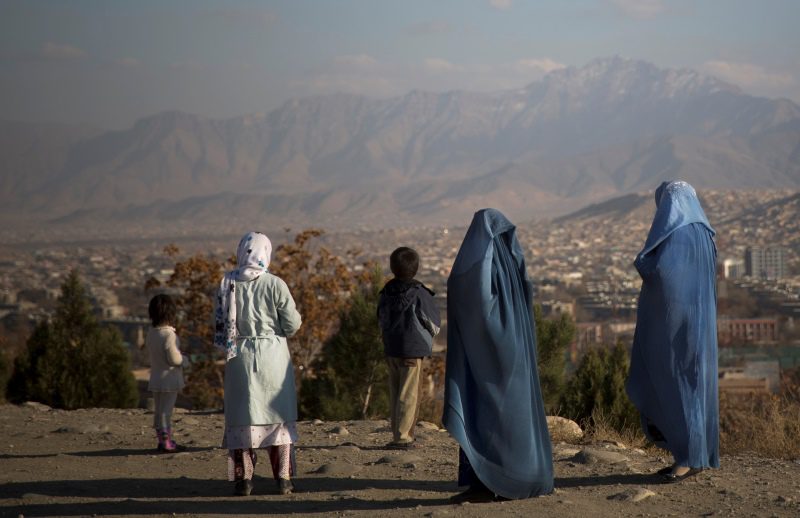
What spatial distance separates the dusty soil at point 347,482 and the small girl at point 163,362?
203 millimetres

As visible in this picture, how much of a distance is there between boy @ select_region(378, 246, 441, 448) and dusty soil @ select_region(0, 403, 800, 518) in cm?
35

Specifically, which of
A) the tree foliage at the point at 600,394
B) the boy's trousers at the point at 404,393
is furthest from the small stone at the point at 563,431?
the boy's trousers at the point at 404,393

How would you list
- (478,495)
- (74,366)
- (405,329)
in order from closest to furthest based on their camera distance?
(478,495), (405,329), (74,366)

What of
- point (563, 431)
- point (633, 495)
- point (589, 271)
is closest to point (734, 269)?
point (589, 271)

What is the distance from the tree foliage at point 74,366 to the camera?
12898mm

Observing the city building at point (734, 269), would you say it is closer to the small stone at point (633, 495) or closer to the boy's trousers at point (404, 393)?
the boy's trousers at point (404, 393)

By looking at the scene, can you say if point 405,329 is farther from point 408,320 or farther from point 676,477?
point 676,477

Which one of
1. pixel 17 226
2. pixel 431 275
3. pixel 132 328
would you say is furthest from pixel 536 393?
pixel 17 226

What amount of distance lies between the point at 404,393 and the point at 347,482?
3.62 ft

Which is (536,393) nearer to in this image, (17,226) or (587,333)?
(587,333)

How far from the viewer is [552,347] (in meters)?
Answer: 13.7

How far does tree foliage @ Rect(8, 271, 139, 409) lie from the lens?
12.9 m

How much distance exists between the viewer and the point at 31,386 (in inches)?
511

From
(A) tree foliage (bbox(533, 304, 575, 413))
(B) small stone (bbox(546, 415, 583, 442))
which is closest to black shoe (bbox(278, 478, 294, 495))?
(B) small stone (bbox(546, 415, 583, 442))
